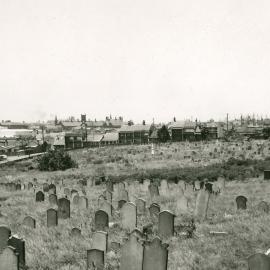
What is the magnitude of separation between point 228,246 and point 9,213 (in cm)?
969

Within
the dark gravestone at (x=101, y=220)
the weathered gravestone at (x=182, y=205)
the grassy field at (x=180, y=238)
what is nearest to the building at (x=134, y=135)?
the grassy field at (x=180, y=238)

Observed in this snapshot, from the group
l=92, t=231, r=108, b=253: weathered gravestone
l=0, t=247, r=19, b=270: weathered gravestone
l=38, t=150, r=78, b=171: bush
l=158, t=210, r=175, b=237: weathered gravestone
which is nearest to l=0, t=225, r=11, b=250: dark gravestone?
l=0, t=247, r=19, b=270: weathered gravestone

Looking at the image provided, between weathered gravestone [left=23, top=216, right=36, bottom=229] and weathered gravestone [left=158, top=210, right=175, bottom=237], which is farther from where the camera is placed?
weathered gravestone [left=23, top=216, right=36, bottom=229]

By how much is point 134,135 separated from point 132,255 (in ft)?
315

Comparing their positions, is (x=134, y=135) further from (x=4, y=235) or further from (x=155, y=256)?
(x=155, y=256)

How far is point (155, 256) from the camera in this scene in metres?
8.03

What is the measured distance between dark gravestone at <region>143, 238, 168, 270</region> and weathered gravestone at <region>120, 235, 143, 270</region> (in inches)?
8.4

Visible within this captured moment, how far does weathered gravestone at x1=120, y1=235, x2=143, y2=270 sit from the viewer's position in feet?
27.3

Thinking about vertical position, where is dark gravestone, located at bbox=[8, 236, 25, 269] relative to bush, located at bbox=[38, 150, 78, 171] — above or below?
above

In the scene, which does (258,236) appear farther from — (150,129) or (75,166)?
(150,129)

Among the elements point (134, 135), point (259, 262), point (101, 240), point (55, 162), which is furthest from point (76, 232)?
point (134, 135)

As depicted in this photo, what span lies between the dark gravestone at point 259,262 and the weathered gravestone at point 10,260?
4545mm

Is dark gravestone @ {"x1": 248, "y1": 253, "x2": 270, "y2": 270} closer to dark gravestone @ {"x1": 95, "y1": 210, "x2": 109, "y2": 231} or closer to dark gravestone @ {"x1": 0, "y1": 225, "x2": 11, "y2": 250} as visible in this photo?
Answer: dark gravestone @ {"x1": 95, "y1": 210, "x2": 109, "y2": 231}

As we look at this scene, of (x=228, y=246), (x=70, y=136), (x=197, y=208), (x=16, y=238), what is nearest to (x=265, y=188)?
(x=197, y=208)
